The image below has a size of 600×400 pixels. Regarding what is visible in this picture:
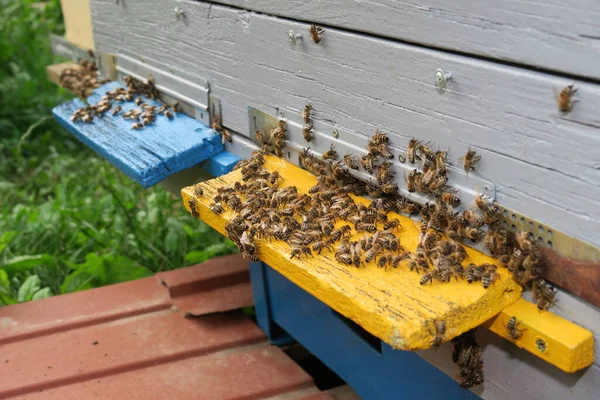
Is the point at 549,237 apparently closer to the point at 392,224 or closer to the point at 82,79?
the point at 392,224

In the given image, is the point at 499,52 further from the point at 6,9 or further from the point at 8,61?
the point at 6,9

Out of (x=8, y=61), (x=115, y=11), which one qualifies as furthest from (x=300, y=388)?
(x=8, y=61)

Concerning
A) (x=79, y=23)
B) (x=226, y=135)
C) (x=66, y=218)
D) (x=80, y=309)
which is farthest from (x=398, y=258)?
(x=79, y=23)

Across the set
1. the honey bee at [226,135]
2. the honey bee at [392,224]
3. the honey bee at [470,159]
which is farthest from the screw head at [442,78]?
the honey bee at [226,135]

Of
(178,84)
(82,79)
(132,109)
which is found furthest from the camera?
(82,79)

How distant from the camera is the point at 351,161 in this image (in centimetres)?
213

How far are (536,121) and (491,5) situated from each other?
10.8 inches

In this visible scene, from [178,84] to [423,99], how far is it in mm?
1498

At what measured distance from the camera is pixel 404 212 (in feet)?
6.68

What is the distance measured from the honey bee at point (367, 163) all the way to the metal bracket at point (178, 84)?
1.02 m

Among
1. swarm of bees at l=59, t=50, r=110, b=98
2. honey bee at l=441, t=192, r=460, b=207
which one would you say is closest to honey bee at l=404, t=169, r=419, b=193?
honey bee at l=441, t=192, r=460, b=207

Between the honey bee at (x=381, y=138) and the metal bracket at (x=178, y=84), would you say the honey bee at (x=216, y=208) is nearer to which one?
the honey bee at (x=381, y=138)

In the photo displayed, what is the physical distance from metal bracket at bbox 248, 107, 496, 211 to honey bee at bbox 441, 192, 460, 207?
13 millimetres

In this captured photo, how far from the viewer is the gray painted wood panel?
55.6 inches
